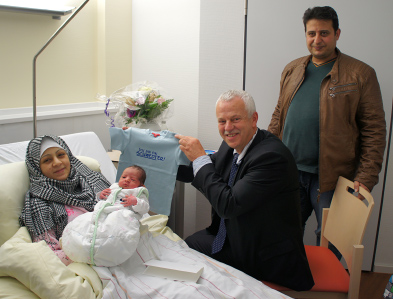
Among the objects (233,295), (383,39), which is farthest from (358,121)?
(233,295)

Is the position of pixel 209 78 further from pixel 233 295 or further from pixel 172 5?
pixel 233 295

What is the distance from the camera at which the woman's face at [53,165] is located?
1.90 m

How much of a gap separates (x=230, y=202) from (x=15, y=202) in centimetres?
98

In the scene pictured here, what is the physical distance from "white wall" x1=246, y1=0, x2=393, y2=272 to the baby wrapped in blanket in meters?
1.44

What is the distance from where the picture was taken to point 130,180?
183cm

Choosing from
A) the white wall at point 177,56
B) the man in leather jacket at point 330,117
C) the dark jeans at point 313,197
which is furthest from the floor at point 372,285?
the white wall at point 177,56

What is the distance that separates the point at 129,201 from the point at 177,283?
0.40 meters

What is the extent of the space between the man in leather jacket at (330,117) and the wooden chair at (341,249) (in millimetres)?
251

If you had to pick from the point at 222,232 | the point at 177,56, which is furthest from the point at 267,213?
the point at 177,56

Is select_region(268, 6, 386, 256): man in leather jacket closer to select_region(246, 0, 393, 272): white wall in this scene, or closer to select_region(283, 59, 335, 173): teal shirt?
select_region(283, 59, 335, 173): teal shirt

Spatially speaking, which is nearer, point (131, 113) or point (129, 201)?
point (129, 201)

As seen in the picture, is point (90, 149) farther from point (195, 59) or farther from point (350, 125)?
point (350, 125)

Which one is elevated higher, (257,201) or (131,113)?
(131,113)

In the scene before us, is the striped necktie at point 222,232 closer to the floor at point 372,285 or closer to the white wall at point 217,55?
the white wall at point 217,55
